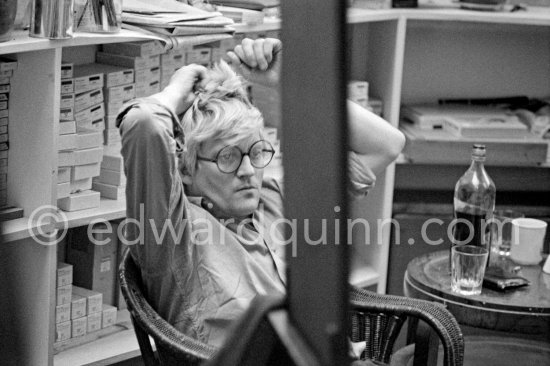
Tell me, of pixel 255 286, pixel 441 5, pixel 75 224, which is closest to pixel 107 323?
pixel 75 224

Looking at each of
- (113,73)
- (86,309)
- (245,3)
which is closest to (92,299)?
(86,309)

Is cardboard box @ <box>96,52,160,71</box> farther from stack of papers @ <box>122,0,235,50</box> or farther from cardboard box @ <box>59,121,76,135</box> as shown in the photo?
cardboard box @ <box>59,121,76,135</box>

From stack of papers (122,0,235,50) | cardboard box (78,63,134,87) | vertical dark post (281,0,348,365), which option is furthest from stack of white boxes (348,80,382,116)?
vertical dark post (281,0,348,365)

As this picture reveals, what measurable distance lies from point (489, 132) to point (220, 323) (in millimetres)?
1761

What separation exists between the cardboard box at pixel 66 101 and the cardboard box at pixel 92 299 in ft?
1.80

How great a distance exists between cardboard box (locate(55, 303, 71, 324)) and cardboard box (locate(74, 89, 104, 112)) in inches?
20.9

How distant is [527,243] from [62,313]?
1.32m

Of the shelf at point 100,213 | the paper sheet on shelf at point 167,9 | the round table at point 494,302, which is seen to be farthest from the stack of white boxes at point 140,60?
the round table at point 494,302

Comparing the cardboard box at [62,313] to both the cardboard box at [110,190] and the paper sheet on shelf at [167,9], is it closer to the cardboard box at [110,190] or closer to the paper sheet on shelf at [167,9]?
the cardboard box at [110,190]

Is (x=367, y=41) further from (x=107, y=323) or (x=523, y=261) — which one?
(x=107, y=323)

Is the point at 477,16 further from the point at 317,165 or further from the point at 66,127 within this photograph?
the point at 317,165

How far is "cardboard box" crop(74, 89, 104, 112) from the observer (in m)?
2.20

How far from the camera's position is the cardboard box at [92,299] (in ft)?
7.73

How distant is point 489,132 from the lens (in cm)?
315
